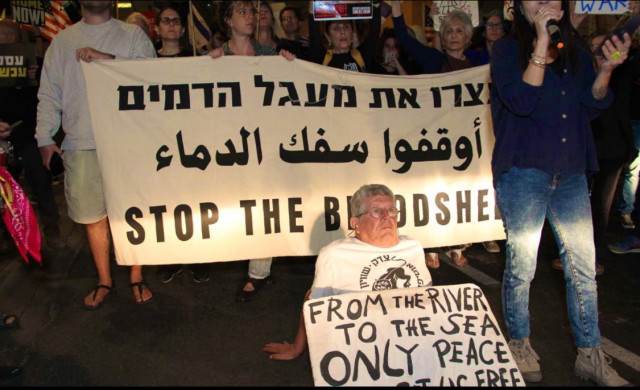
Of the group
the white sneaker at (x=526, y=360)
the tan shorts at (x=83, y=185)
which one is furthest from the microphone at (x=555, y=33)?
the tan shorts at (x=83, y=185)

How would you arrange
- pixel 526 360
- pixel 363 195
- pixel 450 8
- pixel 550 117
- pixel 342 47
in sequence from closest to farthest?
pixel 550 117
pixel 363 195
pixel 526 360
pixel 342 47
pixel 450 8

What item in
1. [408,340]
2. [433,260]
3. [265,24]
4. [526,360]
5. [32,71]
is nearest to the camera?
[408,340]

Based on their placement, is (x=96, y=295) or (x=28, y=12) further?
(x=28, y=12)

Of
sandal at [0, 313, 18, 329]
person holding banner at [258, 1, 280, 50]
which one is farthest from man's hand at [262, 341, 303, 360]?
person holding banner at [258, 1, 280, 50]

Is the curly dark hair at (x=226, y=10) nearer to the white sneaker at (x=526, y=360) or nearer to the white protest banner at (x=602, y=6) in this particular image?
the white sneaker at (x=526, y=360)

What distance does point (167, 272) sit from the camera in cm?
492

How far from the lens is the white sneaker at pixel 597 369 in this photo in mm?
3035

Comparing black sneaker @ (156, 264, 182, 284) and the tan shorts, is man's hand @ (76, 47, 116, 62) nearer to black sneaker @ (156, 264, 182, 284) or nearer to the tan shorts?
the tan shorts

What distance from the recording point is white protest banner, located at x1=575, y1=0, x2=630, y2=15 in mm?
6969

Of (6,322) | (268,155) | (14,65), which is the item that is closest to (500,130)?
(268,155)

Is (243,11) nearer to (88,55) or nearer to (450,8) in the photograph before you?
(88,55)

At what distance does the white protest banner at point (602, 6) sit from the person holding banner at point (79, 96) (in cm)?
516

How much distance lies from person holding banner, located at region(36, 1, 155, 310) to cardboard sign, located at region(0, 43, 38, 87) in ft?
4.89

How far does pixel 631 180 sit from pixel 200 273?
4317 millimetres
